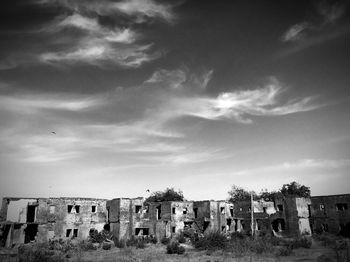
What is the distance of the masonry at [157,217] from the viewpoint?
3803 centimetres

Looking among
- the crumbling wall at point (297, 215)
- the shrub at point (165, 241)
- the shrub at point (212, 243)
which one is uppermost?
the crumbling wall at point (297, 215)

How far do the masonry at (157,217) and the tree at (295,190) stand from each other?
101 feet

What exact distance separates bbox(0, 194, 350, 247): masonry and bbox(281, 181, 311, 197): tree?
3082 cm

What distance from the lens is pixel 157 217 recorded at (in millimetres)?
45250

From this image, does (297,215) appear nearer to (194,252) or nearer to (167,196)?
(194,252)

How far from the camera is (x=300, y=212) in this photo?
153ft

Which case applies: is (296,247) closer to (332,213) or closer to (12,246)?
(332,213)

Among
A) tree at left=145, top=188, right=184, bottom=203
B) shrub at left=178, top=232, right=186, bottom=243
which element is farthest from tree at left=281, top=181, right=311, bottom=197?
shrub at left=178, top=232, right=186, bottom=243

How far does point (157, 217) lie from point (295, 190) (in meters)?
47.7

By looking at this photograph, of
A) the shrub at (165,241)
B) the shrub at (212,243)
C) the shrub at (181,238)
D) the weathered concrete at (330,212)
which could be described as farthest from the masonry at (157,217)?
the shrub at (212,243)

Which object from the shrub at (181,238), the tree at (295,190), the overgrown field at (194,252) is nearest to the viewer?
the overgrown field at (194,252)

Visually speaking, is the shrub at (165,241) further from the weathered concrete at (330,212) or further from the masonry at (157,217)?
the weathered concrete at (330,212)

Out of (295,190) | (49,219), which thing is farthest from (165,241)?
(295,190)

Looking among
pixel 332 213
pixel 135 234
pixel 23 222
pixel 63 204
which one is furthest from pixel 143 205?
pixel 332 213
